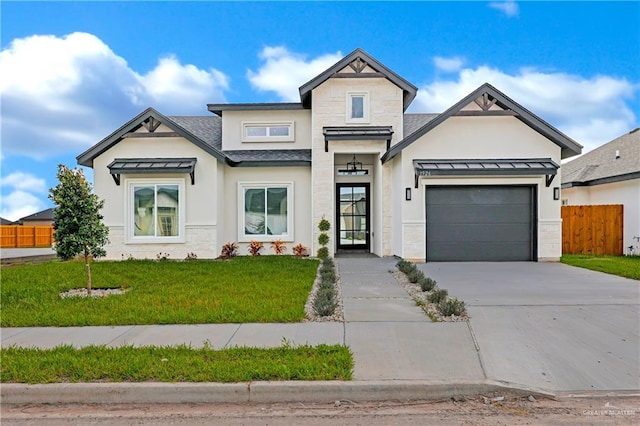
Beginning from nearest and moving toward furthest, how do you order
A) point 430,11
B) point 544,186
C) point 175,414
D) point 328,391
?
point 175,414
point 328,391
point 430,11
point 544,186

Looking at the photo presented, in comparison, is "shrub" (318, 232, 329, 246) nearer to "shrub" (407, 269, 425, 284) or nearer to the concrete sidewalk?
"shrub" (407, 269, 425, 284)

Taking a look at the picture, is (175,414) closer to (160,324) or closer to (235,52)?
(160,324)

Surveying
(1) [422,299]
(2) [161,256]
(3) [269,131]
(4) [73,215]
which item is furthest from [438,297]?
(3) [269,131]

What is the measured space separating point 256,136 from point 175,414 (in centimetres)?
1349

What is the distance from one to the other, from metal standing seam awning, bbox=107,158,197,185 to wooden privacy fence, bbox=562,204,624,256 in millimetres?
14819

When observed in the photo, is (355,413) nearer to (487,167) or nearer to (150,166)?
(487,167)

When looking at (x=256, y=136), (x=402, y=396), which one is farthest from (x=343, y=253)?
(x=402, y=396)

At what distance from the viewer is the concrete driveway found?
4438mm

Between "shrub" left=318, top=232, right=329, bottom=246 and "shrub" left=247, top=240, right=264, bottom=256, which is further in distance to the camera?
"shrub" left=247, top=240, right=264, bottom=256

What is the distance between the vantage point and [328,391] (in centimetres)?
400

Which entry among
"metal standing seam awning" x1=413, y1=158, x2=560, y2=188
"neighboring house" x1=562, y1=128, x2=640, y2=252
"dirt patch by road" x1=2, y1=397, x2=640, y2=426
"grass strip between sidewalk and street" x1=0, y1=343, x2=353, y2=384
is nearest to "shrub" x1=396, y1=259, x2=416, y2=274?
"metal standing seam awning" x1=413, y1=158, x2=560, y2=188

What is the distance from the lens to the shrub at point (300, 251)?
14836 mm

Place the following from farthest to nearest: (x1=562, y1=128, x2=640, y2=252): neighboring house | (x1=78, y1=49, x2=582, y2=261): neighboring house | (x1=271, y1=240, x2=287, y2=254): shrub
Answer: (x1=562, y1=128, x2=640, y2=252): neighboring house
(x1=271, y1=240, x2=287, y2=254): shrub
(x1=78, y1=49, x2=582, y2=261): neighboring house

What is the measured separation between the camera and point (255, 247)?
14.9 metres
